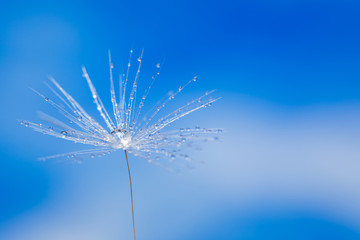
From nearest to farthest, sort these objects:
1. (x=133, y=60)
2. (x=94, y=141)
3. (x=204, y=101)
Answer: (x=94, y=141)
(x=204, y=101)
(x=133, y=60)

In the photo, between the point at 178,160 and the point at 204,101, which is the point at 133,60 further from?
the point at 178,160

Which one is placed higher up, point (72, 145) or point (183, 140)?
point (72, 145)

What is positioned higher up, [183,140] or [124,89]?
[124,89]

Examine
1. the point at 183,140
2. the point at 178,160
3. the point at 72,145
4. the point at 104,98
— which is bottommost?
the point at 178,160

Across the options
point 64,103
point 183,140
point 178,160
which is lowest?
point 178,160

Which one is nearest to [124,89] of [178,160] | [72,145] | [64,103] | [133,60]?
[64,103]

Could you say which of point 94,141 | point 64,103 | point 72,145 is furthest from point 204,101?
point 72,145

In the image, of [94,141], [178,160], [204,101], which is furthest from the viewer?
[204,101]

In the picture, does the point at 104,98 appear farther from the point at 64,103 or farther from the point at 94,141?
the point at 94,141

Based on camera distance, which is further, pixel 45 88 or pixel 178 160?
pixel 45 88
